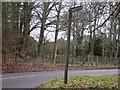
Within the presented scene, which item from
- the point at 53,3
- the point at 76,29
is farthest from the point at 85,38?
the point at 53,3

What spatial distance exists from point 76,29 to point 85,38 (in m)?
11.0

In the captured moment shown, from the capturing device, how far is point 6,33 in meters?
26.2

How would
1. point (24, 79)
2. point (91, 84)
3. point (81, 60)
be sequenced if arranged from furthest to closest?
point (81, 60), point (24, 79), point (91, 84)

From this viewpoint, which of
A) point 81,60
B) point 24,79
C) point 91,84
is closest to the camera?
point 91,84

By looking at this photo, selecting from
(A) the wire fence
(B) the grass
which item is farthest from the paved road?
(A) the wire fence

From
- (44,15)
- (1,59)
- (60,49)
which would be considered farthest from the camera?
(60,49)

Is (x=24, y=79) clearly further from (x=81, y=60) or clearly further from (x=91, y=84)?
(x=81, y=60)

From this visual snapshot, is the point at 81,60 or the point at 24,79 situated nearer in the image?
the point at 24,79

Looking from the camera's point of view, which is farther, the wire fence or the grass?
the wire fence

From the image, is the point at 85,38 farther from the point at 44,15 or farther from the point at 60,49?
the point at 44,15

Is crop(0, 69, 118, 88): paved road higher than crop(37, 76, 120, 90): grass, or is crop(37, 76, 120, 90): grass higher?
crop(37, 76, 120, 90): grass

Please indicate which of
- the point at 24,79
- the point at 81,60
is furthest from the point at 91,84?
the point at 81,60

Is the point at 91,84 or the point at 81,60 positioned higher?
the point at 91,84

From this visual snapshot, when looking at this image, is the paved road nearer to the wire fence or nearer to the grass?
the grass
